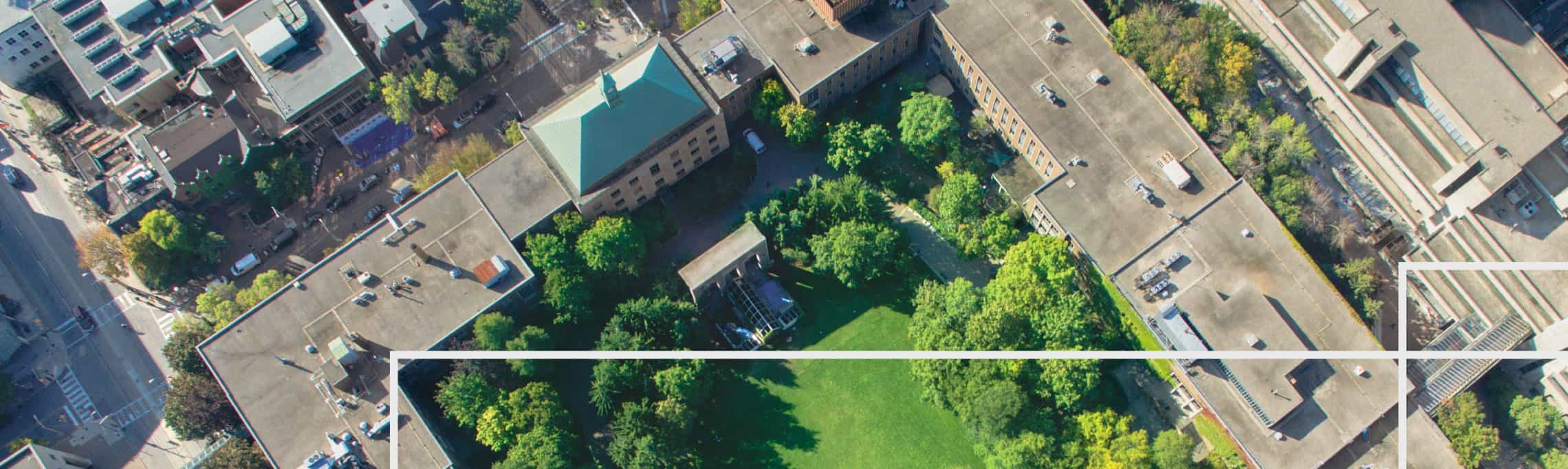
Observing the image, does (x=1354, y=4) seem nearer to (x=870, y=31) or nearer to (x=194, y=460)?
(x=870, y=31)

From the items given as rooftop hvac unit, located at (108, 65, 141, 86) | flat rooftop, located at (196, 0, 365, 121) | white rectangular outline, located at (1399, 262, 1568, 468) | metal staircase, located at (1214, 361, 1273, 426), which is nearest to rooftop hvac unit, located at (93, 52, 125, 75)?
rooftop hvac unit, located at (108, 65, 141, 86)

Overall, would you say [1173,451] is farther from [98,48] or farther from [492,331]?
[98,48]

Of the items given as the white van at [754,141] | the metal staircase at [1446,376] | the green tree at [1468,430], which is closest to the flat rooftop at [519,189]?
the white van at [754,141]

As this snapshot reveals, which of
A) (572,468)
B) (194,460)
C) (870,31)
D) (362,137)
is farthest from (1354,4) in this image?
(194,460)

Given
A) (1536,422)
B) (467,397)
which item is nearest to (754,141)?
(467,397)

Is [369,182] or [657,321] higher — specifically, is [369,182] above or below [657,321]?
above

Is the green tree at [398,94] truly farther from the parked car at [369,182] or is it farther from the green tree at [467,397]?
the green tree at [467,397]
